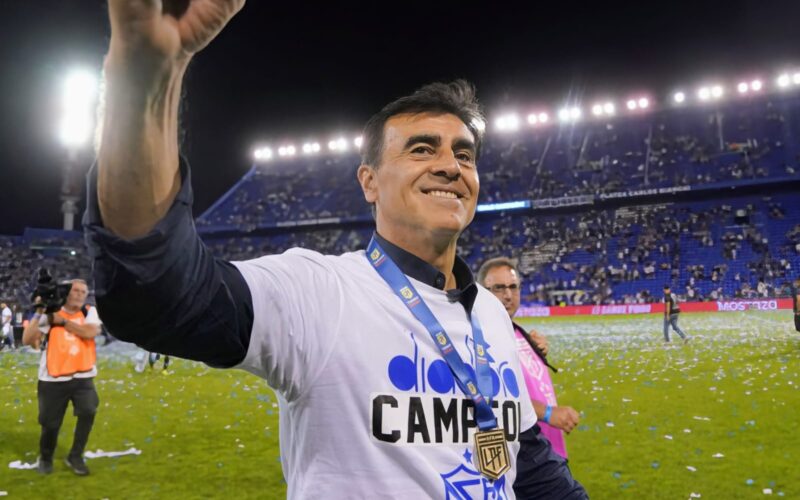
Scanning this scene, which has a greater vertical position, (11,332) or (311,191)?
(311,191)

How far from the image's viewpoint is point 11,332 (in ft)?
83.2

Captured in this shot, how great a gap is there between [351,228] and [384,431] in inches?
1821

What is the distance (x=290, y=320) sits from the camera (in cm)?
135

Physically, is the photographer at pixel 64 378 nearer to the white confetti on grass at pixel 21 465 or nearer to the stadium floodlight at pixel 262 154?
the white confetti on grass at pixel 21 465

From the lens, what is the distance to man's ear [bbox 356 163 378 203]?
6.63 feet

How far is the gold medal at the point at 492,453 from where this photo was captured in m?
1.52

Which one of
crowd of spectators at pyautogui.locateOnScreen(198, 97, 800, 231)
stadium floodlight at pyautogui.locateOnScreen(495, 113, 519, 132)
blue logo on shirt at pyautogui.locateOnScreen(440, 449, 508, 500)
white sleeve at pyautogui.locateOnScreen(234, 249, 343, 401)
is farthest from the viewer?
stadium floodlight at pyautogui.locateOnScreen(495, 113, 519, 132)

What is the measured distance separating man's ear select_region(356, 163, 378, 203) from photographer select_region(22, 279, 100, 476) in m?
6.21

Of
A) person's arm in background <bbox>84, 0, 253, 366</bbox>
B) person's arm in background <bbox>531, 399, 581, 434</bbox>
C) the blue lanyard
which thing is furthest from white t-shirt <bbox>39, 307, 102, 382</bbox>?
person's arm in background <bbox>84, 0, 253, 366</bbox>

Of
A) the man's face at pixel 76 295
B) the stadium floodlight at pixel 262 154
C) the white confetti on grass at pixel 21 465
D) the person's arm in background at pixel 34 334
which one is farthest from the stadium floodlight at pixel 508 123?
the white confetti on grass at pixel 21 465

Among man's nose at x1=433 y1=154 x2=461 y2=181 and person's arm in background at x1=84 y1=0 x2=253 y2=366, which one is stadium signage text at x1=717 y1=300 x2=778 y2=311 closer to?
man's nose at x1=433 y1=154 x2=461 y2=181

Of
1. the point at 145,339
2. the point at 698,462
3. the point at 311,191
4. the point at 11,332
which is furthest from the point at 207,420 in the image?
the point at 311,191

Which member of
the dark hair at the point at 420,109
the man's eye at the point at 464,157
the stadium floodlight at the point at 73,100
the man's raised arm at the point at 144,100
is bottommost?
the man's raised arm at the point at 144,100

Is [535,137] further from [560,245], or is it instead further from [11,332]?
[11,332]
